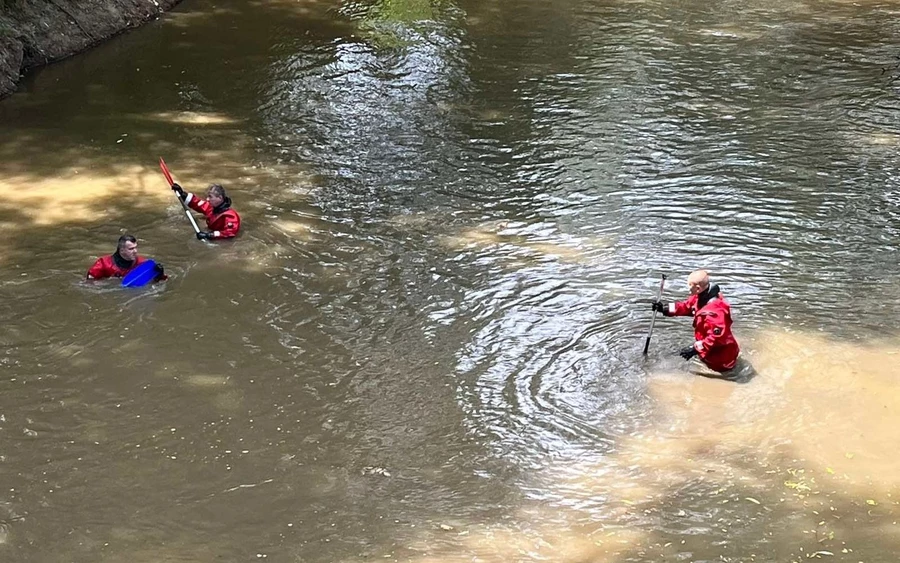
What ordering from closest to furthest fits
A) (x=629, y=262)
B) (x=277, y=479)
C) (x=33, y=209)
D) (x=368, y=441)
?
(x=277, y=479), (x=368, y=441), (x=629, y=262), (x=33, y=209)

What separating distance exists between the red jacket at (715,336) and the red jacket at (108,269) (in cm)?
539

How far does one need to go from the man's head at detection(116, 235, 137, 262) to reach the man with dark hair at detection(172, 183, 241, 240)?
1.08 metres

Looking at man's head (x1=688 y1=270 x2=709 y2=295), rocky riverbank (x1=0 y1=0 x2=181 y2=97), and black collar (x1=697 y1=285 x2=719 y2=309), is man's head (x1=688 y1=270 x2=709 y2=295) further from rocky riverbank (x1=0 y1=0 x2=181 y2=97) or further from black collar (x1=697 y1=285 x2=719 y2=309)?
rocky riverbank (x1=0 y1=0 x2=181 y2=97)

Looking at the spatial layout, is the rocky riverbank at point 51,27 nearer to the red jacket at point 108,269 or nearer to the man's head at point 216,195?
the man's head at point 216,195

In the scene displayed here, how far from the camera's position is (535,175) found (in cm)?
1193

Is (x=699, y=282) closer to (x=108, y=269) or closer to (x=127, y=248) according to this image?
(x=127, y=248)

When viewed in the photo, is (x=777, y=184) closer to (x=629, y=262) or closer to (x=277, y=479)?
(x=629, y=262)

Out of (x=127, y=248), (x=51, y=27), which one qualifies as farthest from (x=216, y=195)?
(x=51, y=27)

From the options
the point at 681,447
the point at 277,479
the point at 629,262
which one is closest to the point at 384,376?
the point at 277,479

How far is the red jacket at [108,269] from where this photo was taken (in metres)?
9.13

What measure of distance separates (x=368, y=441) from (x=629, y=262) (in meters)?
3.96

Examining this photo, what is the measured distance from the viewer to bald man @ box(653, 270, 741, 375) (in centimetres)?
772

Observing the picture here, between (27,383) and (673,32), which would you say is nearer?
(27,383)

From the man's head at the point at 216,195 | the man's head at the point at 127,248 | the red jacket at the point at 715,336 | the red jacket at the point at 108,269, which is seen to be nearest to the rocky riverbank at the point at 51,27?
the man's head at the point at 216,195
